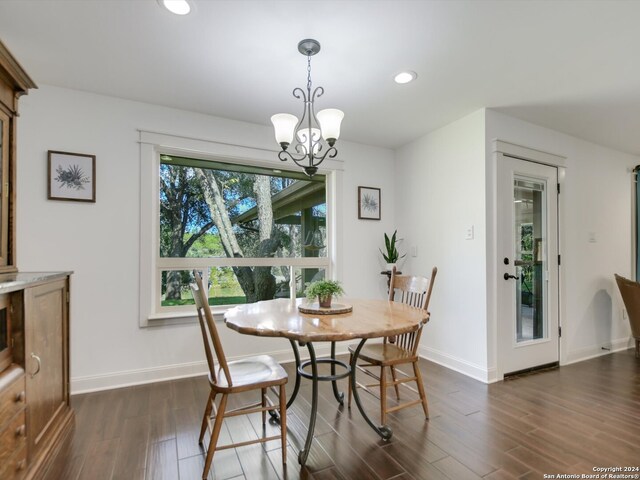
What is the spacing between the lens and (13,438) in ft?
4.44

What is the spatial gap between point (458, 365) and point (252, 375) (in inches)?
86.7

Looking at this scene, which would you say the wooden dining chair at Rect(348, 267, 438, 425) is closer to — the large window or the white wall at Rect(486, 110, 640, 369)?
the large window

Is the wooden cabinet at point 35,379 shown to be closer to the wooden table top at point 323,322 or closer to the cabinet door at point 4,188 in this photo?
the cabinet door at point 4,188

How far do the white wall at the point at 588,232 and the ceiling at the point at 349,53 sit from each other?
48 cm

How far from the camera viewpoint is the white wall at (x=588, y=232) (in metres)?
3.41

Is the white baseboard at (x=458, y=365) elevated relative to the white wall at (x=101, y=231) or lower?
lower

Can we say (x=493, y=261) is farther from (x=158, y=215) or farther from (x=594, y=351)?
(x=158, y=215)

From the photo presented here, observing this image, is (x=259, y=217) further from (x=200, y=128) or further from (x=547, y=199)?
(x=547, y=199)

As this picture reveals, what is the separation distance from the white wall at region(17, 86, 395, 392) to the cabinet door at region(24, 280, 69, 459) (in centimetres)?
65

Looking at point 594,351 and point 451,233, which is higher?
point 451,233

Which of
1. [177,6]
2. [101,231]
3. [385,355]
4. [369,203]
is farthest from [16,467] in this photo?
[369,203]

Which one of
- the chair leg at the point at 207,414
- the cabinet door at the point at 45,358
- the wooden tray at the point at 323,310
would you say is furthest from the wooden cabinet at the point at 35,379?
the wooden tray at the point at 323,310

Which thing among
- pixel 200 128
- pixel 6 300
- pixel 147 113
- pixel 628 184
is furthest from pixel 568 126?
pixel 6 300

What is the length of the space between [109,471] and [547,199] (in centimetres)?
415
